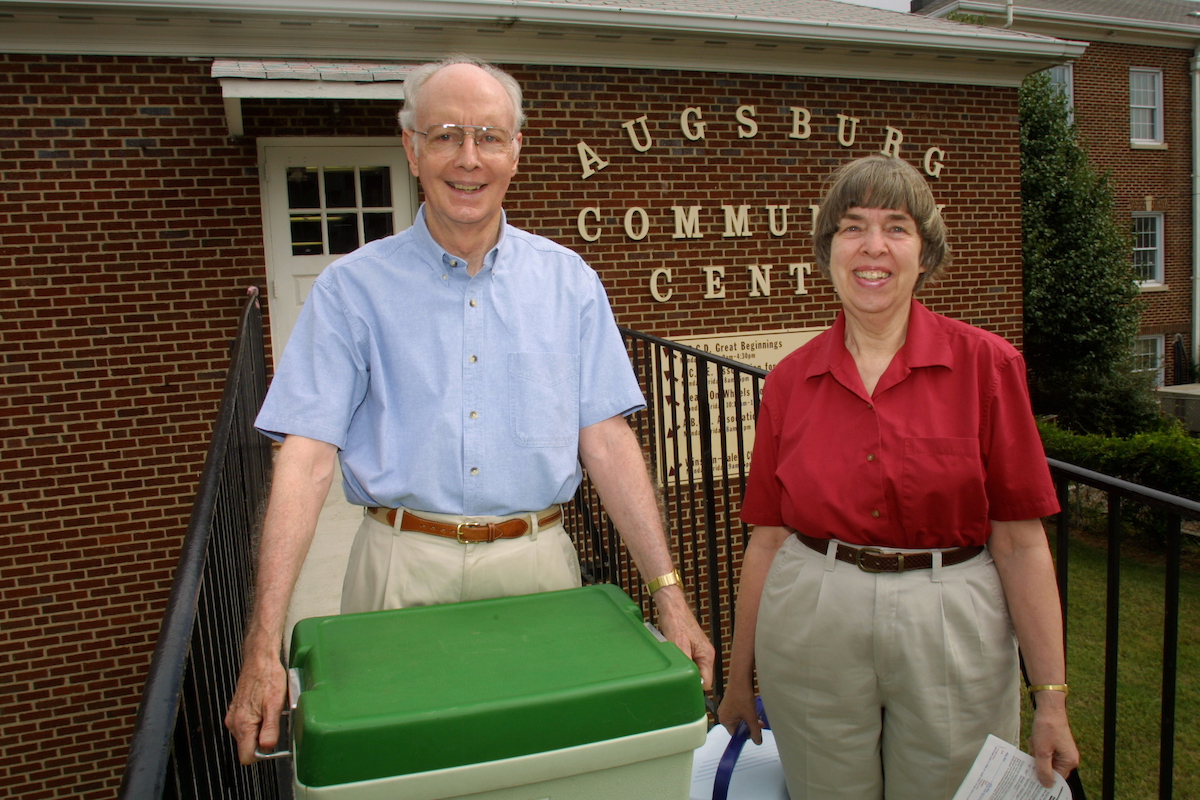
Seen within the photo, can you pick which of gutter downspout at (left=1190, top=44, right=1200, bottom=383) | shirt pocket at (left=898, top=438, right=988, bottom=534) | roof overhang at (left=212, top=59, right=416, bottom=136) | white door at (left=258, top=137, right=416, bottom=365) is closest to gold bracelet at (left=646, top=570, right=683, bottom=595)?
shirt pocket at (left=898, top=438, right=988, bottom=534)

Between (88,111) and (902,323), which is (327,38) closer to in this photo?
(88,111)

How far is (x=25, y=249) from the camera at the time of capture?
17.3 ft

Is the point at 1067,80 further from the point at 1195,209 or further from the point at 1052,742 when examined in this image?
the point at 1052,742

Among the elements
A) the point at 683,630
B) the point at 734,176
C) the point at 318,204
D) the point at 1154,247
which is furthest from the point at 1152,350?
the point at 683,630

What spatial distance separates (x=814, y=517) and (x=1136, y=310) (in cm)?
1616

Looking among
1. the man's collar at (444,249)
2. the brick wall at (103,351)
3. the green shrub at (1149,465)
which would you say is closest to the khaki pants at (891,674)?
the man's collar at (444,249)

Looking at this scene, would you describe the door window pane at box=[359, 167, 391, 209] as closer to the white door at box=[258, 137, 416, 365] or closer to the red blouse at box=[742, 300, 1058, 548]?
the white door at box=[258, 137, 416, 365]

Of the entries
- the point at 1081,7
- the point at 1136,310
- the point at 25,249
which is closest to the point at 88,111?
the point at 25,249

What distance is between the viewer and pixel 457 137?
5.49 ft

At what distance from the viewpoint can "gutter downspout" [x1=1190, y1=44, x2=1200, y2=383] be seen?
1797cm

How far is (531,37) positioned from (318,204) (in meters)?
1.91

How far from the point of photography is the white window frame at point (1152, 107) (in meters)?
17.8

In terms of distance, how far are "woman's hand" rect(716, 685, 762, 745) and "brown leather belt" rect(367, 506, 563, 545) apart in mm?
609

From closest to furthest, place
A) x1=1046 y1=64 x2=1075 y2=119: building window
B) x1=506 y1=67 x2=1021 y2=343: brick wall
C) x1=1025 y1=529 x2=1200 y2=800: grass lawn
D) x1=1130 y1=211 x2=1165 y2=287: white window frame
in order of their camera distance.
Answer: x1=1025 y1=529 x2=1200 y2=800: grass lawn → x1=506 y1=67 x2=1021 y2=343: brick wall → x1=1046 y1=64 x2=1075 y2=119: building window → x1=1130 y1=211 x2=1165 y2=287: white window frame
